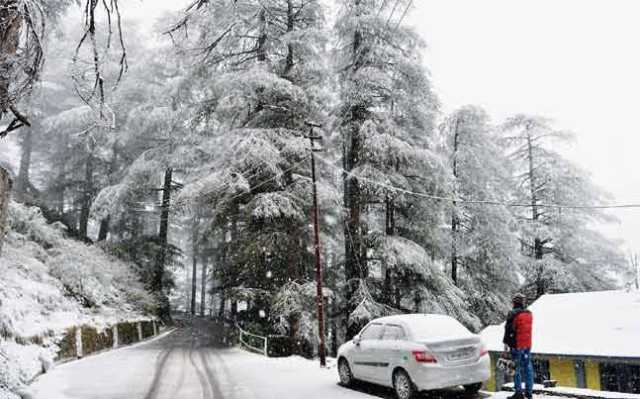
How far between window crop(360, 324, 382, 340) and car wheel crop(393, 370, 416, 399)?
112 cm

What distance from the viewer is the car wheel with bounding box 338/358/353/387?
33.3ft

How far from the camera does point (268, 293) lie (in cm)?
1698

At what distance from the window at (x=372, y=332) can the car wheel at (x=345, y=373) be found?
2.67 ft

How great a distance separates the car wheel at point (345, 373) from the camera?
33.3 ft

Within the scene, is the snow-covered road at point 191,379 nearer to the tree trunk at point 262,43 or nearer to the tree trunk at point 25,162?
the tree trunk at point 262,43

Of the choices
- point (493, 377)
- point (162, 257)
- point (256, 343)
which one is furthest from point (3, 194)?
point (162, 257)

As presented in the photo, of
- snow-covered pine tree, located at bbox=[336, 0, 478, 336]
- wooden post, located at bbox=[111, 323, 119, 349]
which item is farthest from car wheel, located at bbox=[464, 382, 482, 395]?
wooden post, located at bbox=[111, 323, 119, 349]

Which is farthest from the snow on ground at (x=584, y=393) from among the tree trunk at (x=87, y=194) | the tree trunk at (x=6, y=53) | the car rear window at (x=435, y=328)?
the tree trunk at (x=87, y=194)

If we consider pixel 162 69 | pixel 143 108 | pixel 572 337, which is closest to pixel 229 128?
pixel 143 108

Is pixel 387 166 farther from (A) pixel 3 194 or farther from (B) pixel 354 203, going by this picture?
(A) pixel 3 194

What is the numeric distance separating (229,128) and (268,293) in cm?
743

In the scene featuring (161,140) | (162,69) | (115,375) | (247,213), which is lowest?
(115,375)

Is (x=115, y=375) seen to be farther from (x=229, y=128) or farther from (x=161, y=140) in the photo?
(x=161, y=140)

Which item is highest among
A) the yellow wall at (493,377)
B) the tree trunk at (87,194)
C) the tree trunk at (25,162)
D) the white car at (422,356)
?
the tree trunk at (25,162)
